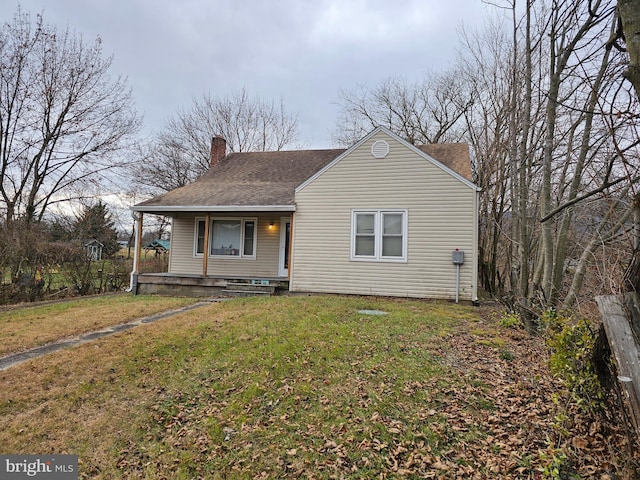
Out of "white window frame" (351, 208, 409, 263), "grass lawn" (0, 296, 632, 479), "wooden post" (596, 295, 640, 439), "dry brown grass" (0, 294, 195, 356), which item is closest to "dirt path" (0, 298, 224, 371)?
"dry brown grass" (0, 294, 195, 356)

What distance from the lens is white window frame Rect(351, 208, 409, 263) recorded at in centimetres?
984

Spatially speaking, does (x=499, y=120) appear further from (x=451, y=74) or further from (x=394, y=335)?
(x=394, y=335)

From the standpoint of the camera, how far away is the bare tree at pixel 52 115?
13.9 m

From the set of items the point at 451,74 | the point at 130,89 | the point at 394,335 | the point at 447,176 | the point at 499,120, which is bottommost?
the point at 394,335

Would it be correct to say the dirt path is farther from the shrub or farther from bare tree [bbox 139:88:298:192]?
bare tree [bbox 139:88:298:192]

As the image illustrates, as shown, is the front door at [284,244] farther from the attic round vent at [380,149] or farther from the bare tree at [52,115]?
the bare tree at [52,115]

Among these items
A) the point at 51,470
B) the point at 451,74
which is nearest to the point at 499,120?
the point at 451,74

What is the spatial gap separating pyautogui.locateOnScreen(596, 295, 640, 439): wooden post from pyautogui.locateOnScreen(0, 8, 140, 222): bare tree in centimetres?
1761

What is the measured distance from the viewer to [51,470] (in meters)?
2.83

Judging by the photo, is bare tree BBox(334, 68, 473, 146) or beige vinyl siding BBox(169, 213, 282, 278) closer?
beige vinyl siding BBox(169, 213, 282, 278)

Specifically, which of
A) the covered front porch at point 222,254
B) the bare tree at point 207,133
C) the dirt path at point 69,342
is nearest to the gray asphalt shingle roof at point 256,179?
the covered front porch at point 222,254

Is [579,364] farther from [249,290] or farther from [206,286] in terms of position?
[206,286]

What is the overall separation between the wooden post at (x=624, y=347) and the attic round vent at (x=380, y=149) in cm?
821

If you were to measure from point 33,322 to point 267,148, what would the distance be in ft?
63.0
